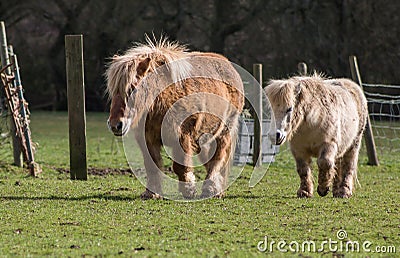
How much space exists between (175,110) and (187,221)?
1613mm

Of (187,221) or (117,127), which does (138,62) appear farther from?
(187,221)

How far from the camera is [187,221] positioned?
22.9 ft

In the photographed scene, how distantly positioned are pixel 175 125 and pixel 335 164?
8.33 feet

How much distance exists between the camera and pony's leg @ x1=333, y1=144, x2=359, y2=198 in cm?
916

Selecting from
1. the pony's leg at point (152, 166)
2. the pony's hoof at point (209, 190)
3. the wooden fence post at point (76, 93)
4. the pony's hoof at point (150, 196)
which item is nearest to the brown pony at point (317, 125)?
the pony's hoof at point (209, 190)

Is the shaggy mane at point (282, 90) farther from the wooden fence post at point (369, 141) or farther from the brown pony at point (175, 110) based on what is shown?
the wooden fence post at point (369, 141)

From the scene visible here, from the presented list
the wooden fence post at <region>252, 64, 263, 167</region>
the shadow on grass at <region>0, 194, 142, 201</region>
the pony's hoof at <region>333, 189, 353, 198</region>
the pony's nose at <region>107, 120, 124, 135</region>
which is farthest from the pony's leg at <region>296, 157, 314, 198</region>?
the wooden fence post at <region>252, 64, 263, 167</region>

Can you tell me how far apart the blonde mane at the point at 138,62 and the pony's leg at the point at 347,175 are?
256 centimetres

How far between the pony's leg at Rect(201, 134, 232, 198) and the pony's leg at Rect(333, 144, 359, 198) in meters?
1.51

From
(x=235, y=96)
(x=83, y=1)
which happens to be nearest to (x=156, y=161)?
(x=235, y=96)

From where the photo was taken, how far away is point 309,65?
89.4 ft

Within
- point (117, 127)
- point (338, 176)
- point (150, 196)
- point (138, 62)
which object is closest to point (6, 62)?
point (138, 62)

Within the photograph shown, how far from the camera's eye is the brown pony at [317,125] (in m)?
8.48

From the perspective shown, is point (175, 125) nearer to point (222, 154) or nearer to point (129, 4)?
point (222, 154)
